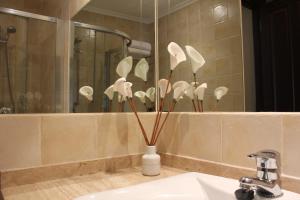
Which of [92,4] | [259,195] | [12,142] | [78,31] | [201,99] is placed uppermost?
[92,4]

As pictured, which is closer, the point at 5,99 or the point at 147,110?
the point at 5,99

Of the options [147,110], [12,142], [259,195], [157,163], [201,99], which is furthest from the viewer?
[147,110]

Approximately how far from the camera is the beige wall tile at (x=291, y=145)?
67cm

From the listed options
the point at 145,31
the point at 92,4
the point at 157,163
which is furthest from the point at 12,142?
the point at 145,31

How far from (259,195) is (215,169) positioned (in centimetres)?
24

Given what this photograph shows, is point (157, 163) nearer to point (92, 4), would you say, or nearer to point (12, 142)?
point (12, 142)

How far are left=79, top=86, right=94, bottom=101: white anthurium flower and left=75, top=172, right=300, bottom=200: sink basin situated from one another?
41cm

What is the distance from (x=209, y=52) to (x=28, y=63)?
68cm

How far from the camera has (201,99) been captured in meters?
1.00

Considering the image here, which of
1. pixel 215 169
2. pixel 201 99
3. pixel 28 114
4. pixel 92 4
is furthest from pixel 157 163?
pixel 92 4

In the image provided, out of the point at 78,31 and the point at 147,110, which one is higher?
the point at 78,31

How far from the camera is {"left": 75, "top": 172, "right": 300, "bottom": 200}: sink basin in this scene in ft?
2.24

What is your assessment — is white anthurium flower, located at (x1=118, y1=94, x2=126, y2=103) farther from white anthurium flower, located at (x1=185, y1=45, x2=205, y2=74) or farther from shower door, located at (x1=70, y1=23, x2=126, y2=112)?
white anthurium flower, located at (x1=185, y1=45, x2=205, y2=74)

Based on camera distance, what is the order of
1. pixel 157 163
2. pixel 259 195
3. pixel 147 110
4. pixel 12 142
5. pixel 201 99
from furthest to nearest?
1. pixel 147 110
2. pixel 201 99
3. pixel 157 163
4. pixel 12 142
5. pixel 259 195
